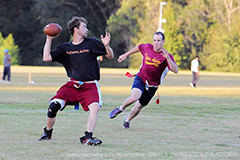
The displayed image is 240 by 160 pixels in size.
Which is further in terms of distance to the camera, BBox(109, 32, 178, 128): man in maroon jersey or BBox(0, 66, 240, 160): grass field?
BBox(109, 32, 178, 128): man in maroon jersey

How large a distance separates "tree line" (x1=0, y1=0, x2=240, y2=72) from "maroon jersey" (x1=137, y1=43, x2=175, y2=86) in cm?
4680

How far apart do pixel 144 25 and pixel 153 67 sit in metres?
54.3

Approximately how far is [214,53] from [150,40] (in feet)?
26.5

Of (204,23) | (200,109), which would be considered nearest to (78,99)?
(200,109)

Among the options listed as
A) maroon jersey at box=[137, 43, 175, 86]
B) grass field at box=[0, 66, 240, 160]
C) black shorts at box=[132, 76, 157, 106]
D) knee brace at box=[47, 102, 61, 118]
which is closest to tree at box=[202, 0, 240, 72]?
grass field at box=[0, 66, 240, 160]

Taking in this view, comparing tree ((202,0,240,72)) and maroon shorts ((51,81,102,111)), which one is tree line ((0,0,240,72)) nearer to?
tree ((202,0,240,72))

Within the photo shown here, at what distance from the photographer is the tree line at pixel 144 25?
57.7m

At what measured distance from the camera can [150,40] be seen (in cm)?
6119

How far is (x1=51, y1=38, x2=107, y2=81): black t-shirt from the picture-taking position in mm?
7820

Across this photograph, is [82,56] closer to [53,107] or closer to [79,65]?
[79,65]

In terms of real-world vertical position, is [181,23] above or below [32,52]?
above

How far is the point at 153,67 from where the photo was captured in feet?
Result: 32.5

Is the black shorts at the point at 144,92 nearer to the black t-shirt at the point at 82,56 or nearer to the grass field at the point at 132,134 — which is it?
the grass field at the point at 132,134

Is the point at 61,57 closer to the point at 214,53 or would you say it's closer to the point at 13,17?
the point at 214,53
